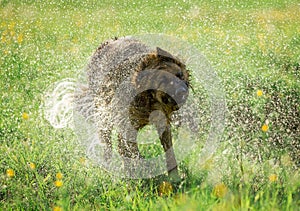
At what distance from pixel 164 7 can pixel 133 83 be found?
5965 millimetres

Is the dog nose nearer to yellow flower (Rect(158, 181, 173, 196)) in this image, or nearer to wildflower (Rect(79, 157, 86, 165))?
yellow flower (Rect(158, 181, 173, 196))

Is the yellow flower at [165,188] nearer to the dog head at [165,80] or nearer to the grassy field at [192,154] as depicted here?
the grassy field at [192,154]

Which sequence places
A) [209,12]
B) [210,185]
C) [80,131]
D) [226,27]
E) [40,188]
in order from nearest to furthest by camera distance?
[210,185] → [40,188] → [80,131] → [226,27] → [209,12]

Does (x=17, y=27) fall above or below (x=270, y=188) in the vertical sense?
below

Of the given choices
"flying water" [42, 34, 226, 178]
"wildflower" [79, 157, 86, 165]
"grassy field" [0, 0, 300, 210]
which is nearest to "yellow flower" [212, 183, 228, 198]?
"grassy field" [0, 0, 300, 210]

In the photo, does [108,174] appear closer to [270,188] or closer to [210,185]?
[210,185]

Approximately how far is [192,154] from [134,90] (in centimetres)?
78

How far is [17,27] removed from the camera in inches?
324

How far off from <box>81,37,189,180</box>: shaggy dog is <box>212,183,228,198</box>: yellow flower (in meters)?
0.57

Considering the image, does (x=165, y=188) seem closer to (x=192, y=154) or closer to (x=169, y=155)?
(x=169, y=155)

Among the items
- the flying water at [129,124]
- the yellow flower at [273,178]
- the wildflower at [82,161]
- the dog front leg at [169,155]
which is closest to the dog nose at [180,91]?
the flying water at [129,124]

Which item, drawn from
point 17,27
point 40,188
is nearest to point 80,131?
point 40,188

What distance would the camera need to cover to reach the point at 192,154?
3926 millimetres

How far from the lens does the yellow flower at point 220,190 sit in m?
2.94
